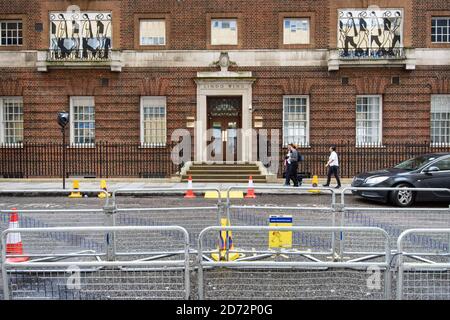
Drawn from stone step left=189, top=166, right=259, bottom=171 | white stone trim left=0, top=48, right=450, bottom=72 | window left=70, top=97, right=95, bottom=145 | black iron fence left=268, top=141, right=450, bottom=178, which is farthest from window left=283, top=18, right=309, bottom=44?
window left=70, top=97, right=95, bottom=145

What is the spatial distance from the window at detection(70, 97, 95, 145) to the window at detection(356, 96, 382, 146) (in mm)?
14112

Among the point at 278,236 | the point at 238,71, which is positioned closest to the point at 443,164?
the point at 278,236

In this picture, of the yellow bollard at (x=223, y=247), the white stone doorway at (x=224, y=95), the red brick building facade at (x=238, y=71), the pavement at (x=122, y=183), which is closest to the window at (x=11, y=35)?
the red brick building facade at (x=238, y=71)

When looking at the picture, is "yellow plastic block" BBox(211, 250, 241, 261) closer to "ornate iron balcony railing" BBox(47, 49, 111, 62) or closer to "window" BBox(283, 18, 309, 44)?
"window" BBox(283, 18, 309, 44)

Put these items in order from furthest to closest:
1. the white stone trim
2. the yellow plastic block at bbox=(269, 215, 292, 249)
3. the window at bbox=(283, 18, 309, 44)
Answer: the window at bbox=(283, 18, 309, 44)
the white stone trim
the yellow plastic block at bbox=(269, 215, 292, 249)

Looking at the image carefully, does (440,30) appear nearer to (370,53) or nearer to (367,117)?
(370,53)

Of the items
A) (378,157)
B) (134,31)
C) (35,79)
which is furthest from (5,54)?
(378,157)

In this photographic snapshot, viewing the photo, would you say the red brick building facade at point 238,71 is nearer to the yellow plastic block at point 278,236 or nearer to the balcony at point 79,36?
the balcony at point 79,36

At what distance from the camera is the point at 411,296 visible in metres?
4.69

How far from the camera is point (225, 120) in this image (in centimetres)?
2309

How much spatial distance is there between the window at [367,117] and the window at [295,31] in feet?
14.2

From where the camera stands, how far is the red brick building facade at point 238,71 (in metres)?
22.2

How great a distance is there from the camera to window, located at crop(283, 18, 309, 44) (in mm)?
22453

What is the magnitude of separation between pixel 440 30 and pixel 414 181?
12026 millimetres
